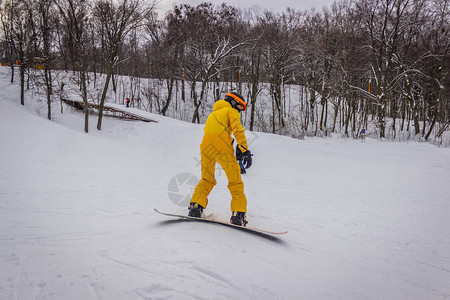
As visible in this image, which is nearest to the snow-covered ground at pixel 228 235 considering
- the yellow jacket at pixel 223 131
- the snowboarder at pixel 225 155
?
the snowboarder at pixel 225 155

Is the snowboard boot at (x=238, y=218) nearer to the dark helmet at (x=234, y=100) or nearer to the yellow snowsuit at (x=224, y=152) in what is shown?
the yellow snowsuit at (x=224, y=152)

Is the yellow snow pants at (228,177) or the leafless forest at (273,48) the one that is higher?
the leafless forest at (273,48)

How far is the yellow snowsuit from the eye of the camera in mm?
3582

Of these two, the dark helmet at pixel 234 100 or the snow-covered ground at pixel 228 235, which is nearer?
the snow-covered ground at pixel 228 235

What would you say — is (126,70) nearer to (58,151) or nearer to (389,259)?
(58,151)

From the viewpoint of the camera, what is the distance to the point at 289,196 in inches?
217

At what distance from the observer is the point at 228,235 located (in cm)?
331

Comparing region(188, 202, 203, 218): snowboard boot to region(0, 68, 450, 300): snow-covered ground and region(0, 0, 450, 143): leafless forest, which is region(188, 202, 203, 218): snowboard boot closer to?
region(0, 68, 450, 300): snow-covered ground

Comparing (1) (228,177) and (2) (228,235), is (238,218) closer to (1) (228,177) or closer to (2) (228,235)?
(2) (228,235)

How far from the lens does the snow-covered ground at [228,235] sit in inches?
92.6

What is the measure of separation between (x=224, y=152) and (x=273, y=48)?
20473mm

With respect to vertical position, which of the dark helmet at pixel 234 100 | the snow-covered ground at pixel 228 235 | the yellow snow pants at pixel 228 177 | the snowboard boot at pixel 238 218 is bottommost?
the snow-covered ground at pixel 228 235

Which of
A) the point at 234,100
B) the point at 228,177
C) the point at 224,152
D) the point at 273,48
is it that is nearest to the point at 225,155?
the point at 224,152

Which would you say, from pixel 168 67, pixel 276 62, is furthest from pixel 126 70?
pixel 276 62
